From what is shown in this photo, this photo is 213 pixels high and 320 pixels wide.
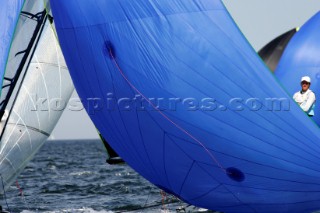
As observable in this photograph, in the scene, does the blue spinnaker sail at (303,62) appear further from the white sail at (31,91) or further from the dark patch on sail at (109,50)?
the dark patch on sail at (109,50)

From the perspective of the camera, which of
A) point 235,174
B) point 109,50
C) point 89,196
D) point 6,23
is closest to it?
point 235,174

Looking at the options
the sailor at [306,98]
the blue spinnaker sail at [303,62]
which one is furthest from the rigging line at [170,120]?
the blue spinnaker sail at [303,62]

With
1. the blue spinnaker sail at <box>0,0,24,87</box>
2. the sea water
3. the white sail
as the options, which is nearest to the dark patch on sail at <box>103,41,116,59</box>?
the blue spinnaker sail at <box>0,0,24,87</box>

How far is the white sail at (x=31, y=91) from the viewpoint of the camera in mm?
12664

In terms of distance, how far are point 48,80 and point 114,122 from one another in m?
3.97

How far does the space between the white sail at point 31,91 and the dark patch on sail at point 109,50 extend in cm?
259

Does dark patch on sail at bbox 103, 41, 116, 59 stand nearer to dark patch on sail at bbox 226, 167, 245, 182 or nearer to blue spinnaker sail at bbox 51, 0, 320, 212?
blue spinnaker sail at bbox 51, 0, 320, 212

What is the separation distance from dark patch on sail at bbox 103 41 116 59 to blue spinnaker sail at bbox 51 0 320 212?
0.01 meters

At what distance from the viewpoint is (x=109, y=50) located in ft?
32.3

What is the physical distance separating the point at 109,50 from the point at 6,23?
1.73 meters

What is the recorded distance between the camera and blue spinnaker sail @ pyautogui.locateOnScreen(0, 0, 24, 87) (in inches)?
415

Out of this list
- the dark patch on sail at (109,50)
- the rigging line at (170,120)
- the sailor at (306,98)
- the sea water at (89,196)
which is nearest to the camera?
the rigging line at (170,120)

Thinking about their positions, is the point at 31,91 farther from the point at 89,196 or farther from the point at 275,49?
the point at 275,49

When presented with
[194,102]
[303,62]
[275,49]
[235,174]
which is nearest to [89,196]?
[275,49]
